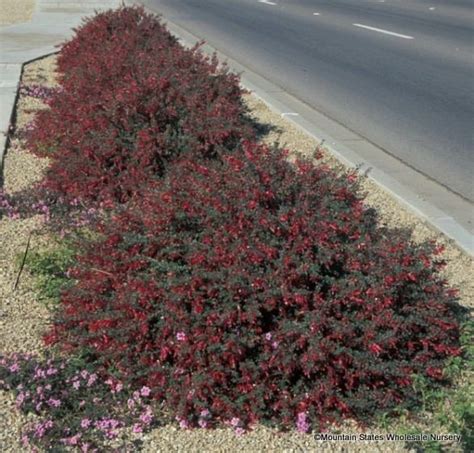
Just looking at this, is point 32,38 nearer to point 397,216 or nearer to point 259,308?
point 397,216

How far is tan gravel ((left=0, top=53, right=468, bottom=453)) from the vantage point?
3.64m

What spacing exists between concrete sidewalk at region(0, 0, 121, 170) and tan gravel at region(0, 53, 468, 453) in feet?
4.95

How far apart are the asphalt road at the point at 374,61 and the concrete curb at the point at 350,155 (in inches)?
12.3

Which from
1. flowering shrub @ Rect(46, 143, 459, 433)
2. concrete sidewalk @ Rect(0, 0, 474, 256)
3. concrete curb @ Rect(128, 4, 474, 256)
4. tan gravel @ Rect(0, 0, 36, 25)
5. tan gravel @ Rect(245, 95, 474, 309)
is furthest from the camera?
tan gravel @ Rect(0, 0, 36, 25)

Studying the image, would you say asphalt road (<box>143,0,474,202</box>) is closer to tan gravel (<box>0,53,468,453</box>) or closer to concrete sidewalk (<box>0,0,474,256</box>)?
concrete sidewalk (<box>0,0,474,256</box>)

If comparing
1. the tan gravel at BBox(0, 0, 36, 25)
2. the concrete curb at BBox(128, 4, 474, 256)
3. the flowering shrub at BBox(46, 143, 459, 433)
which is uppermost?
the flowering shrub at BBox(46, 143, 459, 433)

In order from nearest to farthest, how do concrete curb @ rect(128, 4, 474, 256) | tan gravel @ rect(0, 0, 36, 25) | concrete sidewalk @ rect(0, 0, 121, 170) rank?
concrete curb @ rect(128, 4, 474, 256) → concrete sidewalk @ rect(0, 0, 121, 170) → tan gravel @ rect(0, 0, 36, 25)

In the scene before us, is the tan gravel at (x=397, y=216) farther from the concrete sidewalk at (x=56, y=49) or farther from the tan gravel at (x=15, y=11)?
the tan gravel at (x=15, y=11)

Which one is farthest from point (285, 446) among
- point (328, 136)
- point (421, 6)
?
point (421, 6)

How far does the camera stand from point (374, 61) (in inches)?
573

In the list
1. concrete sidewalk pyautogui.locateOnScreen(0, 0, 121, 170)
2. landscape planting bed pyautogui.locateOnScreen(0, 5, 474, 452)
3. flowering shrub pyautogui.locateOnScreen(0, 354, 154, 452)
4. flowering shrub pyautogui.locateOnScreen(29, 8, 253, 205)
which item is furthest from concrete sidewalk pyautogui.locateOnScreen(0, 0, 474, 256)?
flowering shrub pyautogui.locateOnScreen(0, 354, 154, 452)

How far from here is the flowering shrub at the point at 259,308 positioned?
3770 mm

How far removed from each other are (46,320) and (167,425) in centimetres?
117

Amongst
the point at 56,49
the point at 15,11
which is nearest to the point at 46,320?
the point at 56,49
